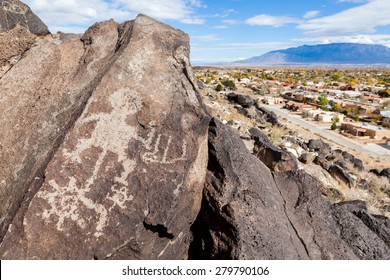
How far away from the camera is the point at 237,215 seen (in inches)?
190

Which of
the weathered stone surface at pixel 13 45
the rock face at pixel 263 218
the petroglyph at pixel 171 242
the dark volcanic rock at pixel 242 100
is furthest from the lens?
the dark volcanic rock at pixel 242 100

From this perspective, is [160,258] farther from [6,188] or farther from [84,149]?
[6,188]

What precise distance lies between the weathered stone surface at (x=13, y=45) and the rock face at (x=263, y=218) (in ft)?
10.1

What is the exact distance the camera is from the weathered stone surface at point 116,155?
4.03 metres

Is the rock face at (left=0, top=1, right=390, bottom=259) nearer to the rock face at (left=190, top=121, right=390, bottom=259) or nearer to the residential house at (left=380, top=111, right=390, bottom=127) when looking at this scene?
the rock face at (left=190, top=121, right=390, bottom=259)

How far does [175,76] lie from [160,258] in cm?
222

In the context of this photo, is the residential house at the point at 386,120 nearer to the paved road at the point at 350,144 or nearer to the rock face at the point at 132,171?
the paved road at the point at 350,144

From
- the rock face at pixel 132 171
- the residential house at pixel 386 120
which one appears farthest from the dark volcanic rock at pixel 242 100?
the rock face at pixel 132 171

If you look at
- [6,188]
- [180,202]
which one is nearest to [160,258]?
[180,202]

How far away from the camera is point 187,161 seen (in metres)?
4.60

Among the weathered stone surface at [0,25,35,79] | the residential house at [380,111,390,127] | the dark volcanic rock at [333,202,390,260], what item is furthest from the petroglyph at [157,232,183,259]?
the residential house at [380,111,390,127]

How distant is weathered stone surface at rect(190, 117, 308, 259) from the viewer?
4.70 m

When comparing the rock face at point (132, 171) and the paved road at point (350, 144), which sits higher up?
the rock face at point (132, 171)

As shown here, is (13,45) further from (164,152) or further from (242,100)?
(242,100)
